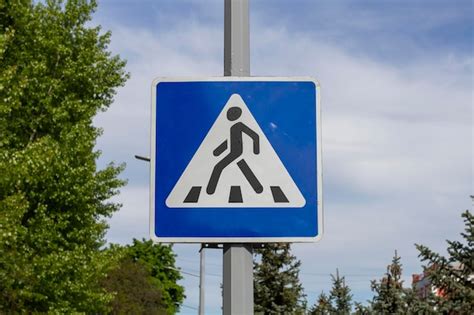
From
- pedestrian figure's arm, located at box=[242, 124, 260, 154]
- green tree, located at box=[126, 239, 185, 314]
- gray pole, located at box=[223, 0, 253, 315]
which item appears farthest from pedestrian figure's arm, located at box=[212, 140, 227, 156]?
green tree, located at box=[126, 239, 185, 314]

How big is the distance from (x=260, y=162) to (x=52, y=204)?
25453mm

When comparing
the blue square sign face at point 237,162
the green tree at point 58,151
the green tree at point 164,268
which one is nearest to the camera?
the blue square sign face at point 237,162

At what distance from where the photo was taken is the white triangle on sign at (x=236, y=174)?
406 centimetres

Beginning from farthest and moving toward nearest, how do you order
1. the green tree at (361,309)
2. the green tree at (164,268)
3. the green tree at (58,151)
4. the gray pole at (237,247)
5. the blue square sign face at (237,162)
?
the green tree at (164,268), the green tree at (58,151), the green tree at (361,309), the blue square sign face at (237,162), the gray pole at (237,247)

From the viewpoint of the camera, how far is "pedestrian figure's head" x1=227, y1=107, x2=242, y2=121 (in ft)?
13.6

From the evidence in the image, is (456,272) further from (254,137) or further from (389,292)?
(254,137)

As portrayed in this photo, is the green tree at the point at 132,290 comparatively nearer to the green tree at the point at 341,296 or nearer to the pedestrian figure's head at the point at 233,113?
the green tree at the point at 341,296

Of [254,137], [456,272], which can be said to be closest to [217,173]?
[254,137]

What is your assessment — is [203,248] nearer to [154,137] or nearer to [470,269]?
[154,137]

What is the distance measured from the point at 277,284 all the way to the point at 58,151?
30.6ft

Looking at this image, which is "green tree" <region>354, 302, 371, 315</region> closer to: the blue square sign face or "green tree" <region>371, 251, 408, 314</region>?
"green tree" <region>371, 251, 408, 314</region>

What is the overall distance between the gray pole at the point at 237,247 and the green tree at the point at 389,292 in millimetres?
18208

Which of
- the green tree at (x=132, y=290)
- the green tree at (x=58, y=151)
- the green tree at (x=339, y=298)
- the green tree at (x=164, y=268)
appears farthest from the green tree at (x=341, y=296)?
the green tree at (x=164, y=268)

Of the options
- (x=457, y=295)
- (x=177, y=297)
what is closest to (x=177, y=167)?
(x=457, y=295)
